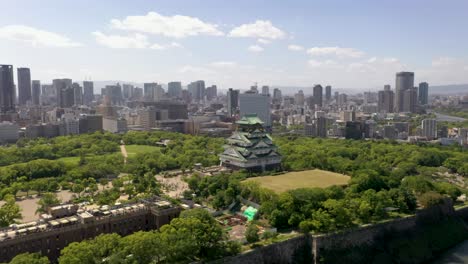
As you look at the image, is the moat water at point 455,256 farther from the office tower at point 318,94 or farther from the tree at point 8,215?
the office tower at point 318,94

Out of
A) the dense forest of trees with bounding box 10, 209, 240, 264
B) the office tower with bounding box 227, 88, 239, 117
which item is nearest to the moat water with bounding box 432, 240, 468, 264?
the dense forest of trees with bounding box 10, 209, 240, 264

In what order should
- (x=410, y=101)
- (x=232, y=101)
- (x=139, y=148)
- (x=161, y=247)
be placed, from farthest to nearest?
(x=410, y=101), (x=232, y=101), (x=139, y=148), (x=161, y=247)

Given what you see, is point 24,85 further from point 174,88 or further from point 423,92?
point 423,92

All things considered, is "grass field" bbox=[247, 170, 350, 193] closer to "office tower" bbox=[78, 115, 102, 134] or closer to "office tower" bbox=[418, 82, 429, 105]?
"office tower" bbox=[78, 115, 102, 134]

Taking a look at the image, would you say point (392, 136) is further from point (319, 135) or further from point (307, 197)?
point (307, 197)

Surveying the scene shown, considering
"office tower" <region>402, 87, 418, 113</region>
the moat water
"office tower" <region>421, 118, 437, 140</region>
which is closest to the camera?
the moat water

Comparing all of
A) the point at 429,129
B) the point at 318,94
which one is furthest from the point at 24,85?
the point at 429,129
